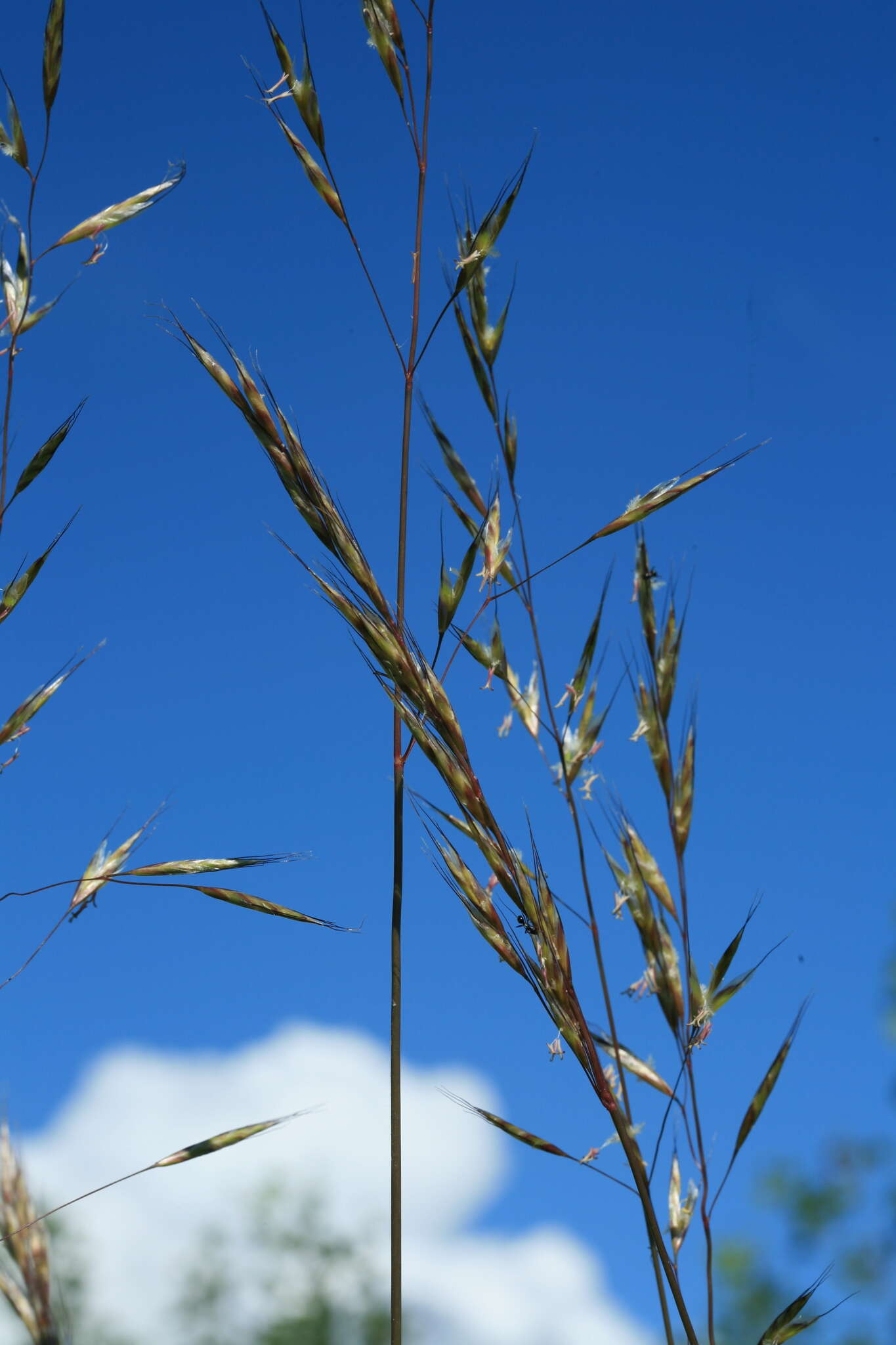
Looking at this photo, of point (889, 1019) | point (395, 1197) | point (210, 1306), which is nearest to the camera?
point (395, 1197)

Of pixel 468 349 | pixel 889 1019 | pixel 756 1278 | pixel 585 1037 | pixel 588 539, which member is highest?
pixel 889 1019

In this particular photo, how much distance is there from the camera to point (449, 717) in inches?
31.2

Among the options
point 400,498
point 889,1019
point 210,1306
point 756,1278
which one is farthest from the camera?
point 756,1278

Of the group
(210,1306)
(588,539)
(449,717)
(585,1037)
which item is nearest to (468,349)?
(588,539)

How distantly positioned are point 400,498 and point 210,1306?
15.1 m

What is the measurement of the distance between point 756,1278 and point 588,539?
1639 centimetres

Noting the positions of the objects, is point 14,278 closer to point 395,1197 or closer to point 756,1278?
point 395,1197

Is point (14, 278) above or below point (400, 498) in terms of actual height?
above

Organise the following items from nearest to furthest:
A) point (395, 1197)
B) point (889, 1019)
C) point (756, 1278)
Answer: point (395, 1197) → point (889, 1019) → point (756, 1278)

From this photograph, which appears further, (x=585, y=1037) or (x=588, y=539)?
(x=588, y=539)

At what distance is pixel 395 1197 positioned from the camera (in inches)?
28.5

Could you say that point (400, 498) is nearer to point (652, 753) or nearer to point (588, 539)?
point (588, 539)

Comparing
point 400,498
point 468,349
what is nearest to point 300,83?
point 468,349

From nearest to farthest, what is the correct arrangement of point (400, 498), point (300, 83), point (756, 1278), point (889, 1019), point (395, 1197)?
point (395, 1197) < point (400, 498) < point (300, 83) < point (889, 1019) < point (756, 1278)
